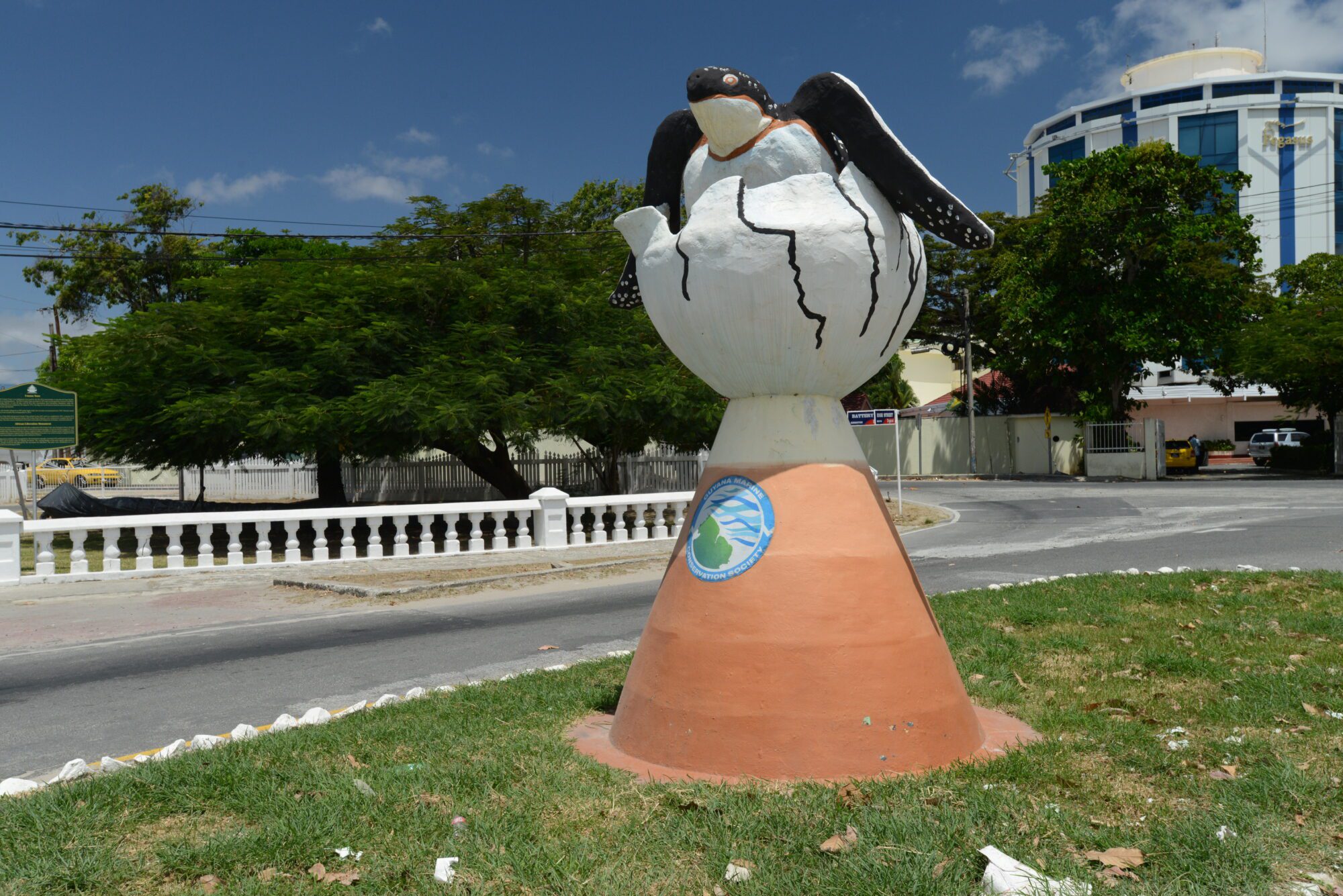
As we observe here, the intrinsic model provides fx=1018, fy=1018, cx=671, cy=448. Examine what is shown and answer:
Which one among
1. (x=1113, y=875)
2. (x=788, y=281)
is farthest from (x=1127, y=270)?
(x=1113, y=875)

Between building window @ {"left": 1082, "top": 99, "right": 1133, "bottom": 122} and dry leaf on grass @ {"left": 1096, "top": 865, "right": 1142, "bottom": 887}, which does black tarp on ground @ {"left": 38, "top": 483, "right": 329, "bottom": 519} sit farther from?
building window @ {"left": 1082, "top": 99, "right": 1133, "bottom": 122}

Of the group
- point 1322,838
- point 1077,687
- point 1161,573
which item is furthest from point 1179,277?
point 1322,838

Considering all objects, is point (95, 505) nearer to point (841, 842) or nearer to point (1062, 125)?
point (841, 842)

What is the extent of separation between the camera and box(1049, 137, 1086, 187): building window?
2768 inches

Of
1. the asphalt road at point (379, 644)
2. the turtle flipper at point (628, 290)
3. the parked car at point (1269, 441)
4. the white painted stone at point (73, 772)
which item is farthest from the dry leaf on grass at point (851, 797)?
the parked car at point (1269, 441)

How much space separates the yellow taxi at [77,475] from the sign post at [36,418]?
2872cm

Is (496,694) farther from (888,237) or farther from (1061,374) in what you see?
(1061,374)

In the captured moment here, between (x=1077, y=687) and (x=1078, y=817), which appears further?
(x=1077, y=687)

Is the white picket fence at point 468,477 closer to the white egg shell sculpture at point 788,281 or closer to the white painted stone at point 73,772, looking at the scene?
the white painted stone at point 73,772

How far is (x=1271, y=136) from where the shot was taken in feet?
213

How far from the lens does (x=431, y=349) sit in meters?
17.7

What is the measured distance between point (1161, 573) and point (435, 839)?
9.05 meters

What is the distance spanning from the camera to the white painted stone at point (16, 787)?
448 centimetres

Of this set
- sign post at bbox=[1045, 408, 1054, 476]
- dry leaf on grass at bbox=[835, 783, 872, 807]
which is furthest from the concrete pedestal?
sign post at bbox=[1045, 408, 1054, 476]
